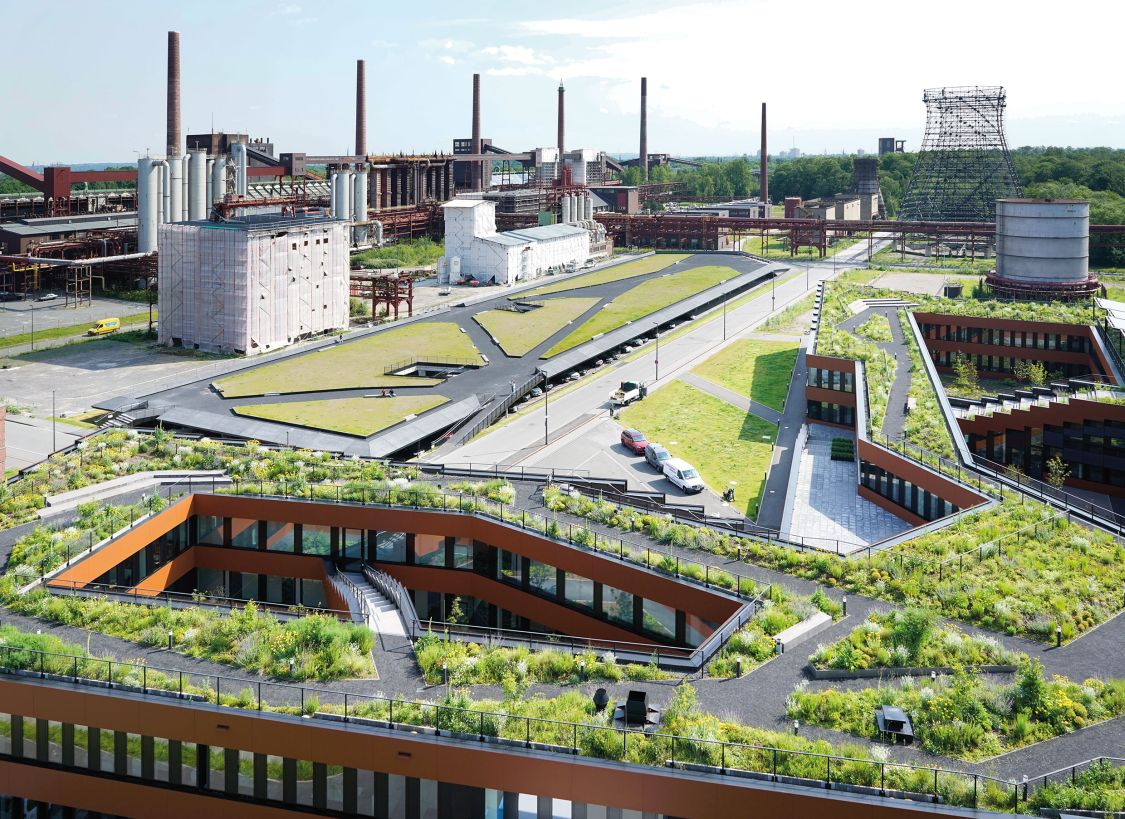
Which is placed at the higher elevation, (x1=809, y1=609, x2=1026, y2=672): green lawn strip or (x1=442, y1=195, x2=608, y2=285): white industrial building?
(x1=442, y1=195, x2=608, y2=285): white industrial building

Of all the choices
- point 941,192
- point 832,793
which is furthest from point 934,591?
point 941,192

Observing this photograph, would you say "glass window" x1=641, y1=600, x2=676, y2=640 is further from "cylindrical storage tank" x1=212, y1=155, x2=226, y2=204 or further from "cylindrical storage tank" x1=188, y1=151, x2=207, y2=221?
"cylindrical storage tank" x1=212, y1=155, x2=226, y2=204

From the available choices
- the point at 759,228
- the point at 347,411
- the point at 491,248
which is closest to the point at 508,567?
the point at 347,411

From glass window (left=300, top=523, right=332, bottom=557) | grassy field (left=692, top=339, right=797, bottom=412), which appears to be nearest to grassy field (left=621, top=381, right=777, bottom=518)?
grassy field (left=692, top=339, right=797, bottom=412)

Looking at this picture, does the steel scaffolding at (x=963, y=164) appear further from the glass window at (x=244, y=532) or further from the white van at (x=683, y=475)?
the glass window at (x=244, y=532)

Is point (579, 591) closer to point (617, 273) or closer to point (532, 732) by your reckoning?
point (532, 732)

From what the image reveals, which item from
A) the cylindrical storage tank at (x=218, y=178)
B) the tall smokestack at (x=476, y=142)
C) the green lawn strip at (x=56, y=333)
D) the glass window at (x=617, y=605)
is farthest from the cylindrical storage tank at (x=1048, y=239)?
the tall smokestack at (x=476, y=142)
